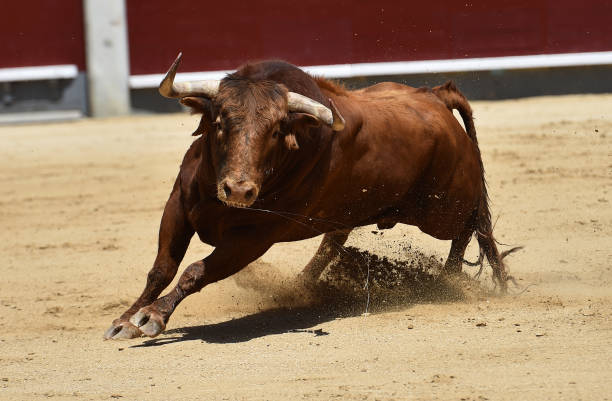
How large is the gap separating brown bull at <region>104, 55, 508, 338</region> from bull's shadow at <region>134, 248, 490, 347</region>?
0.39ft

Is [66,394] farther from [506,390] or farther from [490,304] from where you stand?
[490,304]

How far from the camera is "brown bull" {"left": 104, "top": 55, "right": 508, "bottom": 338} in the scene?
3852mm

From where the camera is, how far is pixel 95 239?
6.12m

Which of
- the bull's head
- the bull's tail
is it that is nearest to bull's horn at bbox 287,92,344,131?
the bull's head

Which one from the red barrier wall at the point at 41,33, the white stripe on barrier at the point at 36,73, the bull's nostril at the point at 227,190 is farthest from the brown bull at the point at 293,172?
the red barrier wall at the point at 41,33

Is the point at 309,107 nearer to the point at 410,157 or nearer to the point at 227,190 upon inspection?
the point at 227,190

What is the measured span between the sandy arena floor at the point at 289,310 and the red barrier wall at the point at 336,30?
1936 millimetres

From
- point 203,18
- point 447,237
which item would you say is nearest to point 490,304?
point 447,237

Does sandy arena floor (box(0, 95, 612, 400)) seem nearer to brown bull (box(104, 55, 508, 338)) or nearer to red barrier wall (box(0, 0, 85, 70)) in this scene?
brown bull (box(104, 55, 508, 338))

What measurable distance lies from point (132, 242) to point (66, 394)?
9.18 feet

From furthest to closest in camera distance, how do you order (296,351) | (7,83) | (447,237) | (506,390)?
(7,83) → (447,237) → (296,351) → (506,390)

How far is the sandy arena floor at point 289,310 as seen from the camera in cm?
329

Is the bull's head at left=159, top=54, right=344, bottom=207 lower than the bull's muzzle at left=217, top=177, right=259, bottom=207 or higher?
higher

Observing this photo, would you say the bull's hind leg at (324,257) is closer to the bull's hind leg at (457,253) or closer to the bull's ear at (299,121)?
the bull's hind leg at (457,253)
